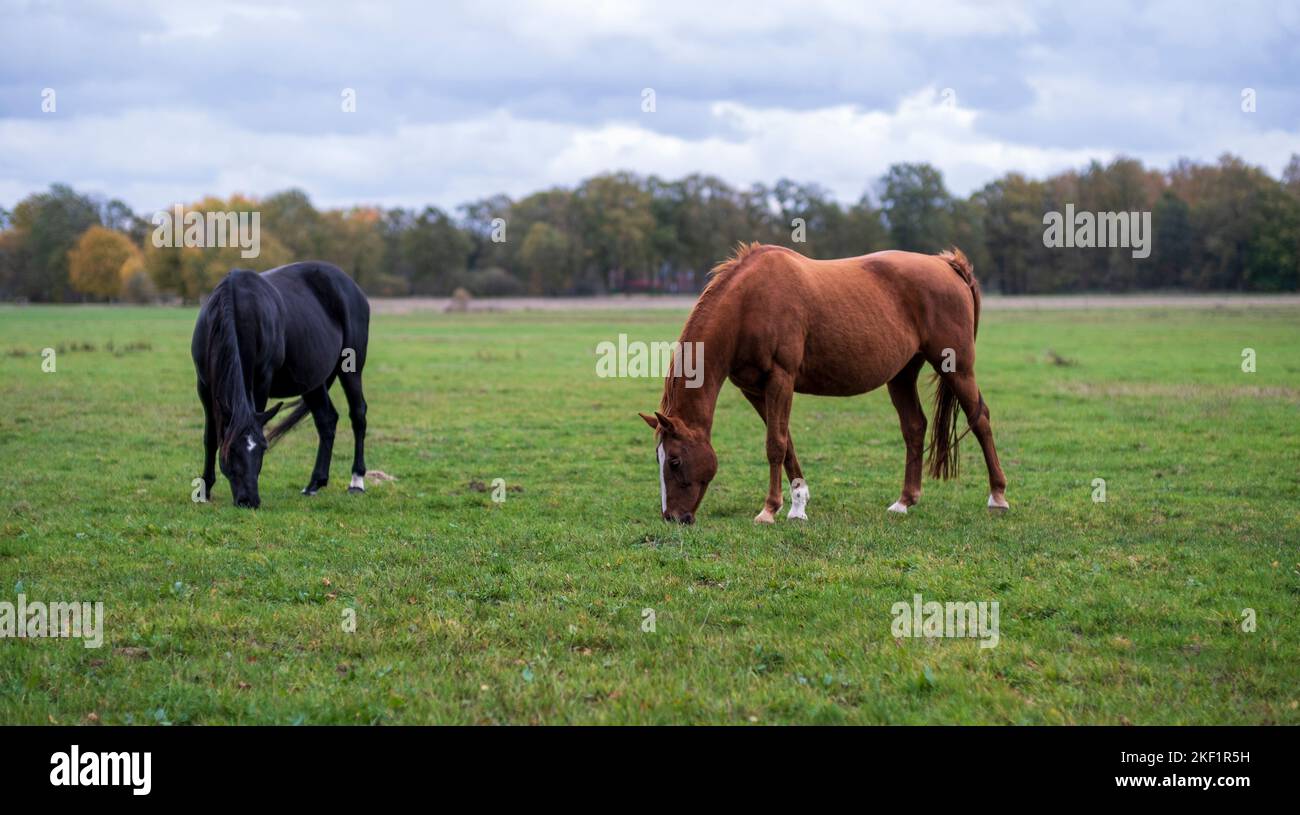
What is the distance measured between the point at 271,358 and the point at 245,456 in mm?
1189

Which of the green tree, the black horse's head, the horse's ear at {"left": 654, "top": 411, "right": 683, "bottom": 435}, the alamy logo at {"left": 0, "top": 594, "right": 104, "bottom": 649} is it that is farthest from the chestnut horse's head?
the green tree

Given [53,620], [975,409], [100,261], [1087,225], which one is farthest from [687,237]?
[53,620]

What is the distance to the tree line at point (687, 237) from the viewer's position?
83.5 metres

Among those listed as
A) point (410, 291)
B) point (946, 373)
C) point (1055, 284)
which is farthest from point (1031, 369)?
point (410, 291)

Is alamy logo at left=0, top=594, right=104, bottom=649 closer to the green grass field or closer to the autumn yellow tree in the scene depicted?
the green grass field

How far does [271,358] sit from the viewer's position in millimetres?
10180

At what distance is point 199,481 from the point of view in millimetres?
10320

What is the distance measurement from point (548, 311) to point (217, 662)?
63139 mm

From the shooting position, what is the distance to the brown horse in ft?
30.1

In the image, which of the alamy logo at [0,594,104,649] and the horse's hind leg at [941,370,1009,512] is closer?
the alamy logo at [0,594,104,649]

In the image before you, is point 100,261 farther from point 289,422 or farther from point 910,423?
point 910,423
